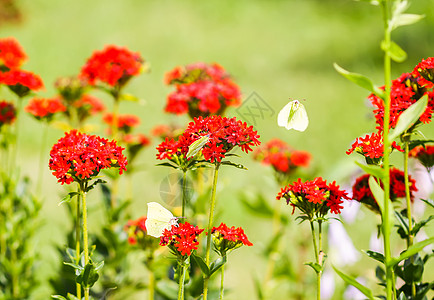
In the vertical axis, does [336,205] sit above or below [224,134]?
below

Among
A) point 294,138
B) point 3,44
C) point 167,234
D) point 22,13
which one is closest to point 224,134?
point 167,234

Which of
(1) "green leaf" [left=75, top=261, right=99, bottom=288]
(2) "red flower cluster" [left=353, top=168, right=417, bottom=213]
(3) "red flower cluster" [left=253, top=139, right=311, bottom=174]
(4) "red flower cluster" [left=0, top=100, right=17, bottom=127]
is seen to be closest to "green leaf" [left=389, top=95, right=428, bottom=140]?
(2) "red flower cluster" [left=353, top=168, right=417, bottom=213]

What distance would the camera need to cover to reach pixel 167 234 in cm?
81

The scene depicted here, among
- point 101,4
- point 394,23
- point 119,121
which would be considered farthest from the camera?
point 101,4

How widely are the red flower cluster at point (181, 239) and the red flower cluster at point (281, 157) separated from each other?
0.75m

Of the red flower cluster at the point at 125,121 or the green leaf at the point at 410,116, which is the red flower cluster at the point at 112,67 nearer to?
the red flower cluster at the point at 125,121

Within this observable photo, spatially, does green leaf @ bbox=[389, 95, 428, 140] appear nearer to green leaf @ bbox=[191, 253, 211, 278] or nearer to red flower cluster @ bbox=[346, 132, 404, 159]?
red flower cluster @ bbox=[346, 132, 404, 159]

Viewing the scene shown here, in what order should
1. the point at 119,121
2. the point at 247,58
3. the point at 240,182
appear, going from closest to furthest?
the point at 119,121 → the point at 240,182 → the point at 247,58

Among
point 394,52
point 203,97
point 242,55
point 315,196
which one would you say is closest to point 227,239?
point 315,196

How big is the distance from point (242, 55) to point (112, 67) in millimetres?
3702

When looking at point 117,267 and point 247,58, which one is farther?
point 247,58

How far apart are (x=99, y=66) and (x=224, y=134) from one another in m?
0.74

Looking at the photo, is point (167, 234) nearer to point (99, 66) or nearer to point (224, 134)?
point (224, 134)

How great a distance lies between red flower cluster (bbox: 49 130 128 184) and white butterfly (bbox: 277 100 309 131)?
0.28m
